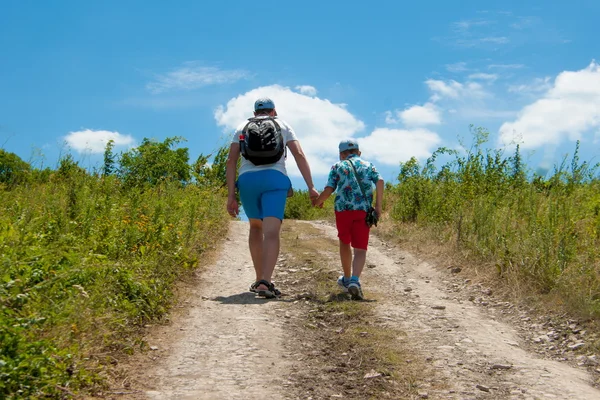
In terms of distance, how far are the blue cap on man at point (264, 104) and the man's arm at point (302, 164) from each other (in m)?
0.50

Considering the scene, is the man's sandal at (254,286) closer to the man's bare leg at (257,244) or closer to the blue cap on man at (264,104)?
the man's bare leg at (257,244)

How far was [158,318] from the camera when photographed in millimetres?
5602

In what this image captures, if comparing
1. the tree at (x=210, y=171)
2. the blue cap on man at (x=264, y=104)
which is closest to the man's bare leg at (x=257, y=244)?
the blue cap on man at (x=264, y=104)

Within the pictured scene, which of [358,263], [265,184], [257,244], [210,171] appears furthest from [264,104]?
[210,171]

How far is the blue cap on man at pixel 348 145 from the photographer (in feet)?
23.2

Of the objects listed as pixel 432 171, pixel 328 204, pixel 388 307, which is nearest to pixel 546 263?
pixel 388 307

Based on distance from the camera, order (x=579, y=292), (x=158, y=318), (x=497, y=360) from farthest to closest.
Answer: (x=579, y=292) < (x=158, y=318) < (x=497, y=360)

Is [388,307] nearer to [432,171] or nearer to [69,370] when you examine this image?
[69,370]

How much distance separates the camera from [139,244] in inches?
279

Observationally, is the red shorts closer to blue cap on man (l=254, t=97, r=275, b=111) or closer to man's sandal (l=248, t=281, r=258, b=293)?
man's sandal (l=248, t=281, r=258, b=293)

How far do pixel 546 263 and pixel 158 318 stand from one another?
180 inches

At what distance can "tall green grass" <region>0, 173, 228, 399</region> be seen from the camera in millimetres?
3584

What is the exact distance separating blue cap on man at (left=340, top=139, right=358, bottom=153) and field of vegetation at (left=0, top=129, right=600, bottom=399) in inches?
96.2

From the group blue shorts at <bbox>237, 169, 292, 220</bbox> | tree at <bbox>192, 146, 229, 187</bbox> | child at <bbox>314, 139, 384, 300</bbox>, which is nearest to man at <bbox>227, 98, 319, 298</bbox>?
blue shorts at <bbox>237, 169, 292, 220</bbox>
